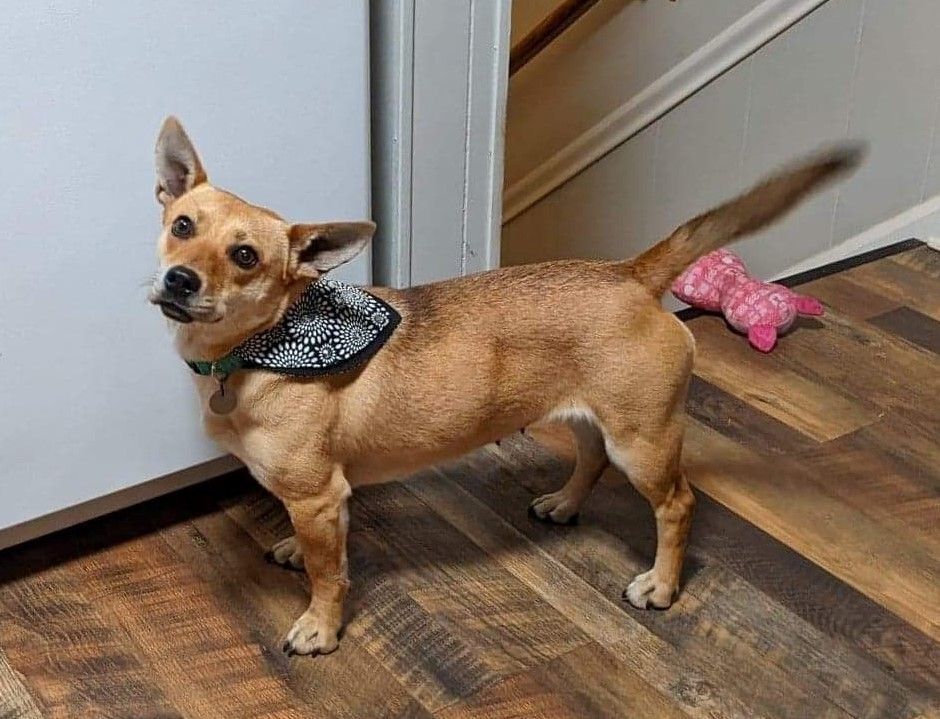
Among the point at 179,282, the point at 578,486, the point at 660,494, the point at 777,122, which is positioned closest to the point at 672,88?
the point at 777,122

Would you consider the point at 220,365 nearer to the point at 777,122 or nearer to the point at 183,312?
the point at 183,312

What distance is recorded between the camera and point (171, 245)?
1.40 metres

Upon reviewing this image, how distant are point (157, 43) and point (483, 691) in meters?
1.04

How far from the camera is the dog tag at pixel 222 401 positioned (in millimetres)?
1524

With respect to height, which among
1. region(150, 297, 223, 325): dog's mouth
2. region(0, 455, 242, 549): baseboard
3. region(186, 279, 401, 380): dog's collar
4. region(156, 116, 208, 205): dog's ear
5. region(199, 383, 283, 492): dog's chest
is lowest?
region(0, 455, 242, 549): baseboard

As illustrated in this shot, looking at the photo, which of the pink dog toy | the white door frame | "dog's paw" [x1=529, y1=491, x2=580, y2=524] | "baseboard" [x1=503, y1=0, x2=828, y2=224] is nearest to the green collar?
the white door frame

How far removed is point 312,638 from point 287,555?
22 cm

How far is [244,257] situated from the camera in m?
1.40

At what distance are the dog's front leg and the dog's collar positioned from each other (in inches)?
6.8

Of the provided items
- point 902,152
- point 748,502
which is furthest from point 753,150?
point 748,502

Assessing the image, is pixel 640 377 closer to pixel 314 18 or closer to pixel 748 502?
pixel 748 502

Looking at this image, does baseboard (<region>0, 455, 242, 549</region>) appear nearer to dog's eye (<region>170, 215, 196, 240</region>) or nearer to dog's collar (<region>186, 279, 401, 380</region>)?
dog's collar (<region>186, 279, 401, 380</region>)

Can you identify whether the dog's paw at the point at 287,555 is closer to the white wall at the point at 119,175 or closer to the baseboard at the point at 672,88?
the white wall at the point at 119,175

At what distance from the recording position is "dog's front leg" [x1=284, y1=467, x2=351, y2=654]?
1585 millimetres
